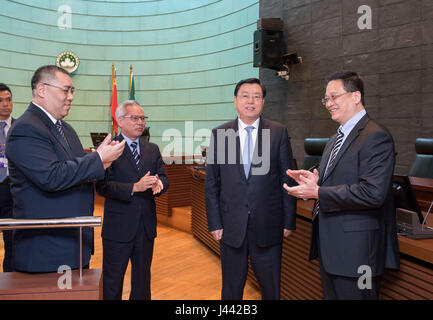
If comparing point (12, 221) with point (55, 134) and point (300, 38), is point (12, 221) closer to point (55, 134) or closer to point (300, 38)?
point (55, 134)

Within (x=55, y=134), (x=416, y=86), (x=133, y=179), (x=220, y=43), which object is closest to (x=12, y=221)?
(x=55, y=134)

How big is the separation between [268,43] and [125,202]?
465cm

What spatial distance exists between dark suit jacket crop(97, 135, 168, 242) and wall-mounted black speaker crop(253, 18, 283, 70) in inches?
165

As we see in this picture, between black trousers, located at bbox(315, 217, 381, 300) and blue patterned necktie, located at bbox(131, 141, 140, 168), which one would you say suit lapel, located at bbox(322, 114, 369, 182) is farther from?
blue patterned necktie, located at bbox(131, 141, 140, 168)

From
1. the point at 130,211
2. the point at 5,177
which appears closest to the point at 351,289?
the point at 130,211

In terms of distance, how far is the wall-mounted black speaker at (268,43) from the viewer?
5.82 metres

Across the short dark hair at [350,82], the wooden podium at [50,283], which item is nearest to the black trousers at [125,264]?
the wooden podium at [50,283]

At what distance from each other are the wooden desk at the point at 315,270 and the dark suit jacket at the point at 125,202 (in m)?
0.97

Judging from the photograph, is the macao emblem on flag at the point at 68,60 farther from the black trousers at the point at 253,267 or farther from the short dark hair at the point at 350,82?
the short dark hair at the point at 350,82

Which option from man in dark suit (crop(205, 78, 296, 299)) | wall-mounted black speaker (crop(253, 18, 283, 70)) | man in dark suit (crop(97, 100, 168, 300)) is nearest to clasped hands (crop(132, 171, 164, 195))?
man in dark suit (crop(97, 100, 168, 300))

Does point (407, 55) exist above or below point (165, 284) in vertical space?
above

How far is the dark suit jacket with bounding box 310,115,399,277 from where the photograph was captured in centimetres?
135
